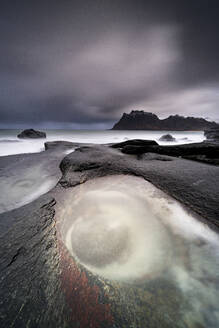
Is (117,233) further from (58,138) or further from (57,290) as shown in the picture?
(58,138)

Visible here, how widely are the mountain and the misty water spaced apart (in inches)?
4432

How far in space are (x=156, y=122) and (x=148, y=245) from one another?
423 ft

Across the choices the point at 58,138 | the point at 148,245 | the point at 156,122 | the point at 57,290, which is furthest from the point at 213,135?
the point at 156,122

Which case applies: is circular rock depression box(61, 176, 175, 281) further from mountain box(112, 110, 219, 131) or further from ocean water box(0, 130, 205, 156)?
mountain box(112, 110, 219, 131)

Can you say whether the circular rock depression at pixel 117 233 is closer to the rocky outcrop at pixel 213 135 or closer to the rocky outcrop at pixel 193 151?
the rocky outcrop at pixel 193 151

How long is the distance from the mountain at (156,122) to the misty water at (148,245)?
112577 mm

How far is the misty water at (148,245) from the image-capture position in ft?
2.39

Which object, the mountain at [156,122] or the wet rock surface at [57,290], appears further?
the mountain at [156,122]

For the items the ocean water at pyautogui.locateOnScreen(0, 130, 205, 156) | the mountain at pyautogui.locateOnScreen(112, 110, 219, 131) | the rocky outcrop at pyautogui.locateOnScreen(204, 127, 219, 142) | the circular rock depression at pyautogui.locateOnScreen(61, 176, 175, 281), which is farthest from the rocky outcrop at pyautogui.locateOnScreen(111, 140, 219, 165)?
the mountain at pyautogui.locateOnScreen(112, 110, 219, 131)

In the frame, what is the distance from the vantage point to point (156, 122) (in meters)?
116

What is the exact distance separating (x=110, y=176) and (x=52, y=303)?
1641 millimetres

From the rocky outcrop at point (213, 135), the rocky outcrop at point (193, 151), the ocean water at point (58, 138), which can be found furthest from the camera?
the rocky outcrop at point (213, 135)

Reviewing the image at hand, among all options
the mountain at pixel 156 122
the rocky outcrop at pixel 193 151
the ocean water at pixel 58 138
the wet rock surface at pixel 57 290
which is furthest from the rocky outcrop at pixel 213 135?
the mountain at pixel 156 122

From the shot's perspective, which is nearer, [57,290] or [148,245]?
[57,290]
